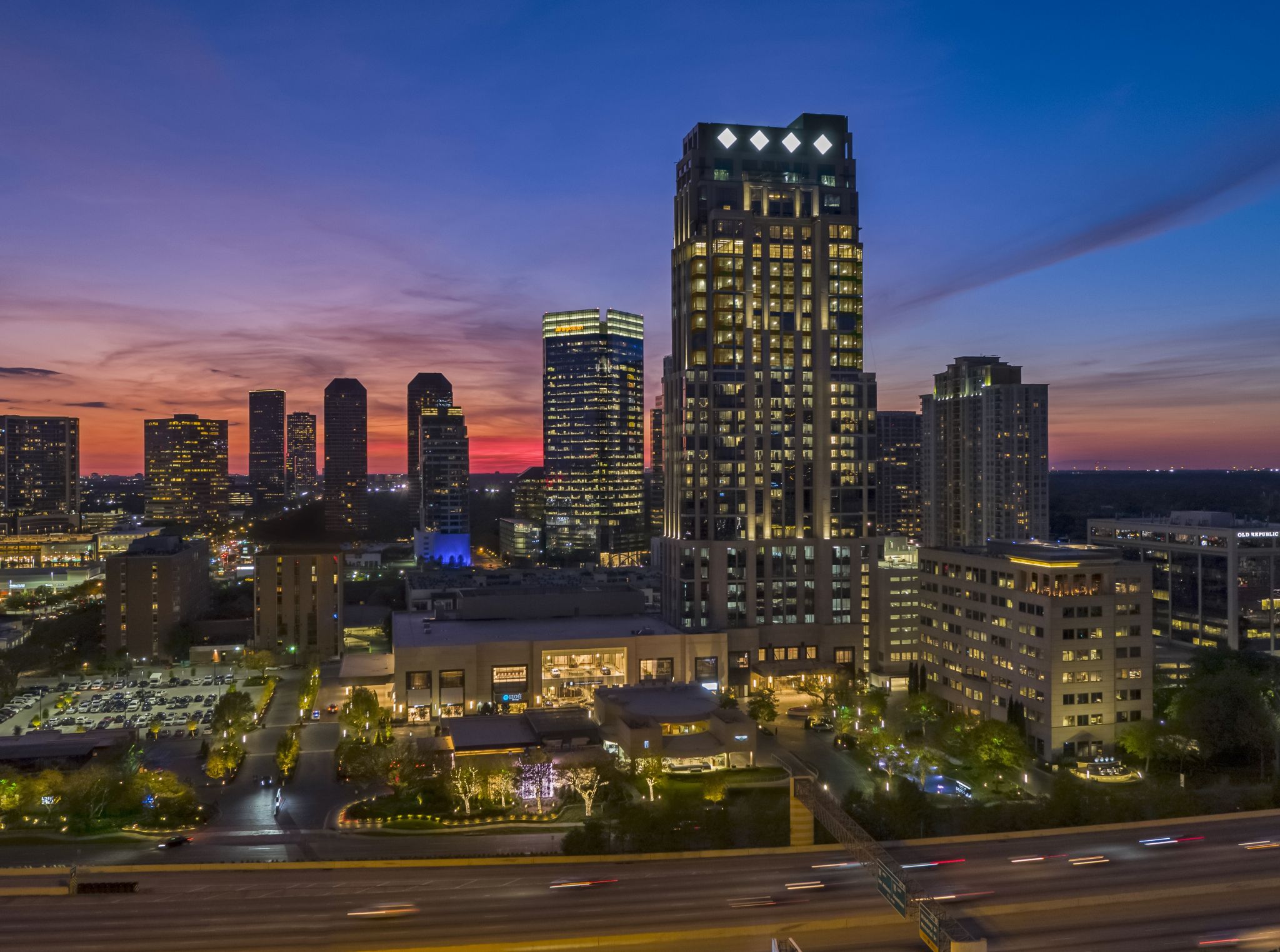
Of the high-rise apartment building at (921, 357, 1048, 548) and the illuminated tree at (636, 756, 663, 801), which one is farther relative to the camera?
the high-rise apartment building at (921, 357, 1048, 548)

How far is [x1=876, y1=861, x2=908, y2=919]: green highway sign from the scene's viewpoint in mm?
31719

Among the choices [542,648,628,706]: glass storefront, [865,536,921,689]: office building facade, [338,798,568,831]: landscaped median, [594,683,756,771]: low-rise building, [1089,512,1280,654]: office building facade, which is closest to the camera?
[338,798,568,831]: landscaped median

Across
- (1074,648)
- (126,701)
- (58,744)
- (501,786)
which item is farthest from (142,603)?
(1074,648)

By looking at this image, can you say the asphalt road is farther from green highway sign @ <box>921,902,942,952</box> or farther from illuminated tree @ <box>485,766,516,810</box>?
illuminated tree @ <box>485,766,516,810</box>

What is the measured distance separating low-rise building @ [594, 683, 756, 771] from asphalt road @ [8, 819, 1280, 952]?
2392 cm

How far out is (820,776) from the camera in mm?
60938

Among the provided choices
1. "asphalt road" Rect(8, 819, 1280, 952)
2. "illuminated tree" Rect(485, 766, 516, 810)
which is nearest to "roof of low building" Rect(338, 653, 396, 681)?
"illuminated tree" Rect(485, 766, 516, 810)

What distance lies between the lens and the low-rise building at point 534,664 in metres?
77.0

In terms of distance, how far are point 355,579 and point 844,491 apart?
Result: 101 meters

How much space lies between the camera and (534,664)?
7975 cm

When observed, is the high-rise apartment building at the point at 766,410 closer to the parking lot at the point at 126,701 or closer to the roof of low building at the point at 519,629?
the roof of low building at the point at 519,629

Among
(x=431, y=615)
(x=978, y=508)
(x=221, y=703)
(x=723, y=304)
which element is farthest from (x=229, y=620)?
(x=978, y=508)

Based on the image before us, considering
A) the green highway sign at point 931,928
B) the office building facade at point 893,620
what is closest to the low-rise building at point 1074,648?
the office building facade at point 893,620

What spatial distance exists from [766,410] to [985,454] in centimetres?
7727
